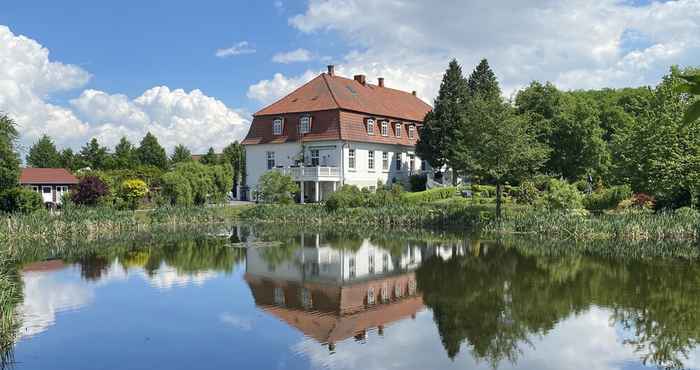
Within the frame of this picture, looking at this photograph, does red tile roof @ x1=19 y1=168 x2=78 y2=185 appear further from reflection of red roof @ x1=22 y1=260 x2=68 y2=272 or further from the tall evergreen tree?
reflection of red roof @ x1=22 y1=260 x2=68 y2=272

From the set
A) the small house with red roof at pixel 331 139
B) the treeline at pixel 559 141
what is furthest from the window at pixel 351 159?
the treeline at pixel 559 141

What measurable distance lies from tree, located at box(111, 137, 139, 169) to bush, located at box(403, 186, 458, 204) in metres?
27.8

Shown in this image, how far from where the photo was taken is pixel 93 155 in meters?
57.4

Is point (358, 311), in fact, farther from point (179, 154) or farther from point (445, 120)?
point (179, 154)

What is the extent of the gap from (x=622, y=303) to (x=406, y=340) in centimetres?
536

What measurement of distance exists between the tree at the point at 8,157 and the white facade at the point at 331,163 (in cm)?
1674

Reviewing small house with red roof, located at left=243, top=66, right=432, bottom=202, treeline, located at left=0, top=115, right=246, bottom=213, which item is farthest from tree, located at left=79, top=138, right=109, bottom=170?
small house with red roof, located at left=243, top=66, right=432, bottom=202

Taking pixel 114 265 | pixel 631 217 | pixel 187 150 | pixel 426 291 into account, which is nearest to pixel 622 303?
pixel 426 291

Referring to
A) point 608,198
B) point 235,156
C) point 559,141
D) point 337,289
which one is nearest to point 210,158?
point 235,156

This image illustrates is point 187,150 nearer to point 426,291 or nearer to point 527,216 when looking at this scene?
point 527,216

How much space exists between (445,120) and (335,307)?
88.6 feet

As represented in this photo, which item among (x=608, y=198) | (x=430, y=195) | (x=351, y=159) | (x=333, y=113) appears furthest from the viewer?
(x=351, y=159)

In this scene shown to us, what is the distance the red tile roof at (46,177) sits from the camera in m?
42.6

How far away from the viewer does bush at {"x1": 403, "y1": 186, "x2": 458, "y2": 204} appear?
3471 cm
